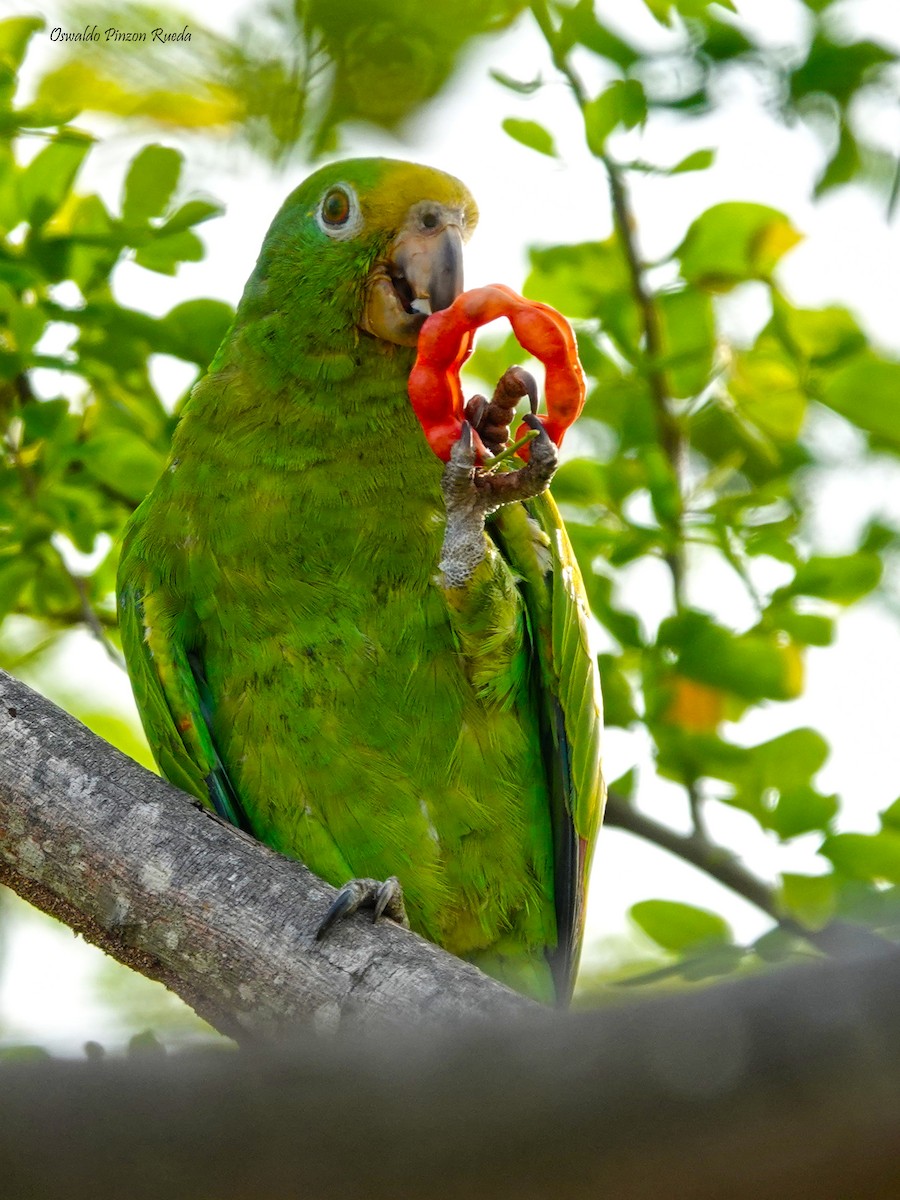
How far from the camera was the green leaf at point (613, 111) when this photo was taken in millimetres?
2842

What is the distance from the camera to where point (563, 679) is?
126 inches

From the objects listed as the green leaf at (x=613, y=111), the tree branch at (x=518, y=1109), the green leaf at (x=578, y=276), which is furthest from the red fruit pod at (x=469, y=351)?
the tree branch at (x=518, y=1109)

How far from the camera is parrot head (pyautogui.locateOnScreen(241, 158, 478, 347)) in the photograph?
126 inches

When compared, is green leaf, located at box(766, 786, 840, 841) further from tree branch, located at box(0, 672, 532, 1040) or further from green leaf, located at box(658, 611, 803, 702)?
tree branch, located at box(0, 672, 532, 1040)

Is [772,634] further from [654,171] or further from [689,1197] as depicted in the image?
[689,1197]

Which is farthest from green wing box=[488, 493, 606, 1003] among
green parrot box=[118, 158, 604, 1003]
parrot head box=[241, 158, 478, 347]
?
parrot head box=[241, 158, 478, 347]

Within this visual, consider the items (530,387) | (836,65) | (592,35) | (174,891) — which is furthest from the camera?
(592,35)

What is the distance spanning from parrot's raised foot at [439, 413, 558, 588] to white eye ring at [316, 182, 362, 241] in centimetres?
85

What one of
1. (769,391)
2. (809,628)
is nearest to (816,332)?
(769,391)

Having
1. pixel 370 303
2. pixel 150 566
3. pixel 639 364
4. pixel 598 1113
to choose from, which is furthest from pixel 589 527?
pixel 598 1113

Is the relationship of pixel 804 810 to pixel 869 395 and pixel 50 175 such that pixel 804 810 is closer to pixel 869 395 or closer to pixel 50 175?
pixel 869 395

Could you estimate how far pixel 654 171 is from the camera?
3.02 m

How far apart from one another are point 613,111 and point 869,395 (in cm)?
90

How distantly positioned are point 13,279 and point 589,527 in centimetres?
155
